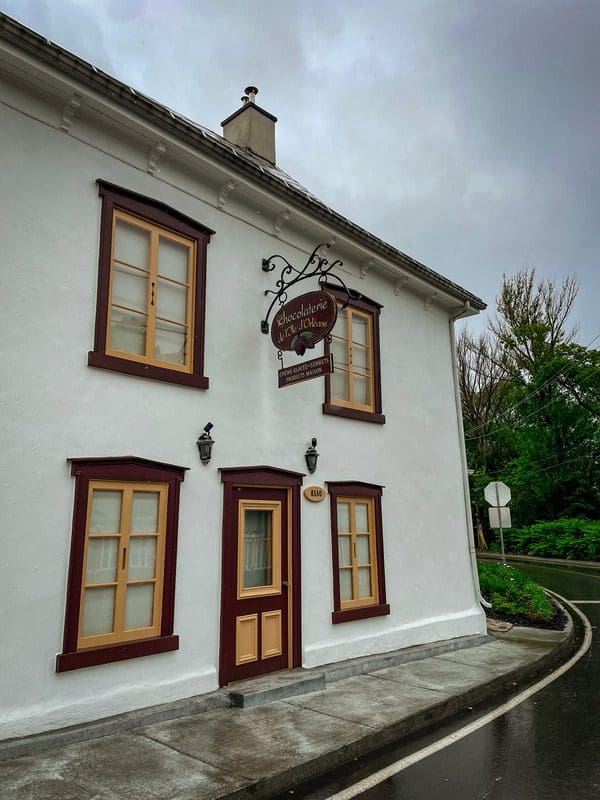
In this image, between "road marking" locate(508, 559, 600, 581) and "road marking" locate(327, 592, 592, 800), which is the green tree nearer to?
"road marking" locate(508, 559, 600, 581)

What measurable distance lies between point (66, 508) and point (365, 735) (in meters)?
3.54

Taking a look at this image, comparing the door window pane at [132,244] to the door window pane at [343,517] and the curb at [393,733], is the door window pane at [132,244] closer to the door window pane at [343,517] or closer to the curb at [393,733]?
the door window pane at [343,517]

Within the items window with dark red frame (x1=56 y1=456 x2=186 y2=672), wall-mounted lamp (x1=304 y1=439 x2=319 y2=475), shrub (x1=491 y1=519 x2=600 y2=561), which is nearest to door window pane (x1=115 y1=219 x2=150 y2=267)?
window with dark red frame (x1=56 y1=456 x2=186 y2=672)

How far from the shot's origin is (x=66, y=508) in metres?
5.50

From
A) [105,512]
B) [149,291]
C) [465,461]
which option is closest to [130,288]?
[149,291]

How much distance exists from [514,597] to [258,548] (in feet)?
23.3

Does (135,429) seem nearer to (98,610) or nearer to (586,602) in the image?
(98,610)

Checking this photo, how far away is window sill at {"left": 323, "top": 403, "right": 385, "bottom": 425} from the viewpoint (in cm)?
845

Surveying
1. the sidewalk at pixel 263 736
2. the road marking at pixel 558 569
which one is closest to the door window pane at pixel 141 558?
the sidewalk at pixel 263 736

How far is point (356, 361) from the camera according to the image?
9.33 metres

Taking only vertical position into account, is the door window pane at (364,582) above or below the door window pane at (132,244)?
below

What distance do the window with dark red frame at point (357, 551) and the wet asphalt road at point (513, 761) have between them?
7.61ft

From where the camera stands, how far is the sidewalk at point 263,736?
167 inches

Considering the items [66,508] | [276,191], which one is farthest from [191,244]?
[66,508]
